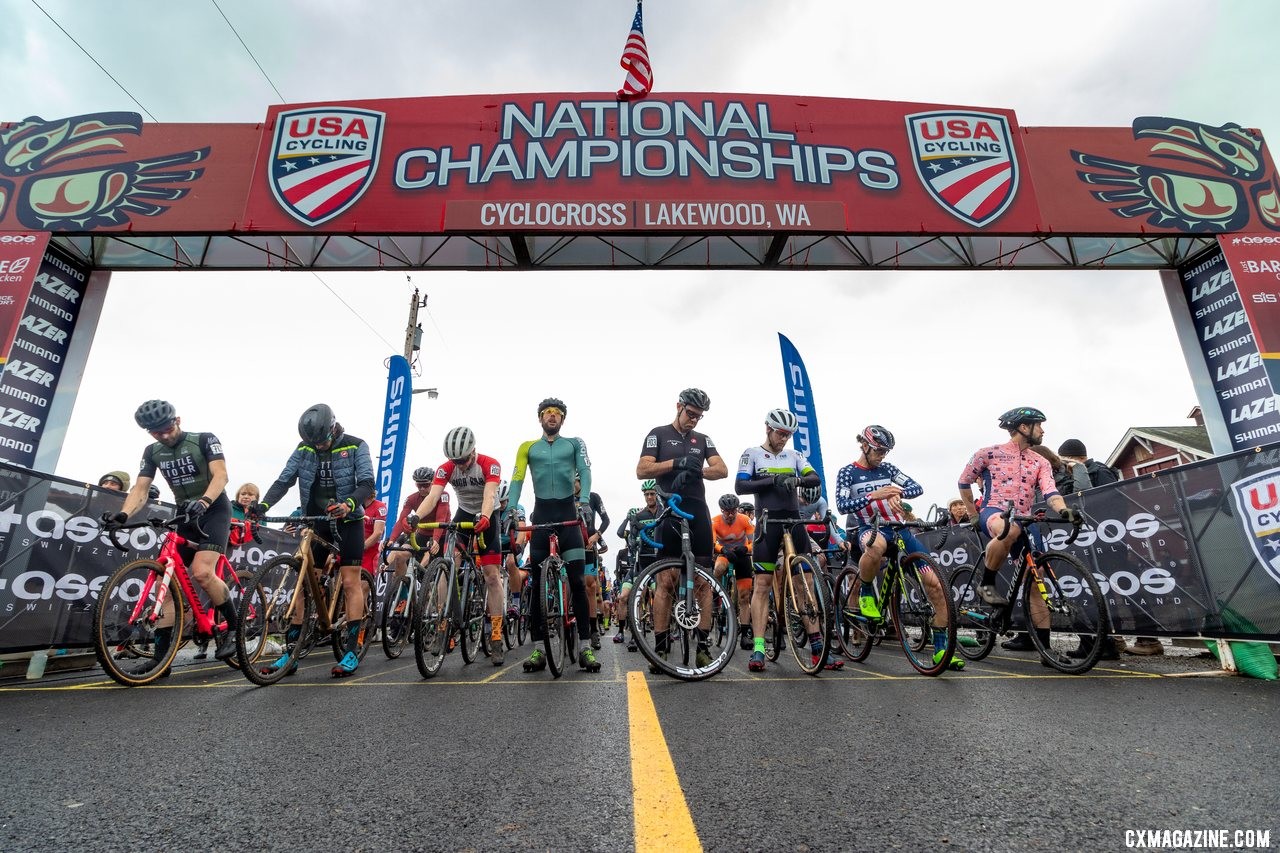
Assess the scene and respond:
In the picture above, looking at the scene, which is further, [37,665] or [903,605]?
[37,665]

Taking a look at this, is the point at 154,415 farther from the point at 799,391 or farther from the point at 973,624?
the point at 799,391

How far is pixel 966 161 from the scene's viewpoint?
995 centimetres

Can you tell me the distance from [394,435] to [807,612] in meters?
11.5

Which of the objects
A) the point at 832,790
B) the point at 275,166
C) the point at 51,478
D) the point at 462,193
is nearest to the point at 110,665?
the point at 51,478

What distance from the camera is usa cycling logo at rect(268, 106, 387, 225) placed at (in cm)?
937

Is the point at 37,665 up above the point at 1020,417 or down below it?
below

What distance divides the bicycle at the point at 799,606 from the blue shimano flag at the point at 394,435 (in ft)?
31.9

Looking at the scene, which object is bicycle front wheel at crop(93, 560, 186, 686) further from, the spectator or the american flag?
the american flag

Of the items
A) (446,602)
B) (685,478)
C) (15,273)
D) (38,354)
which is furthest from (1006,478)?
(15,273)

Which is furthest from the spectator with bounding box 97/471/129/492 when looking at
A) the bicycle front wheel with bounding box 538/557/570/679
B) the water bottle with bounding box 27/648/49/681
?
the bicycle front wheel with bounding box 538/557/570/679

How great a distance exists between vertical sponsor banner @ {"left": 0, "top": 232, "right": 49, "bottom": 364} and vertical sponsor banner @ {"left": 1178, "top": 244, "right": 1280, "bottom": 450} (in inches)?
741

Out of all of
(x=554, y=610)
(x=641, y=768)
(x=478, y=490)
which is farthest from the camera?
(x=478, y=490)

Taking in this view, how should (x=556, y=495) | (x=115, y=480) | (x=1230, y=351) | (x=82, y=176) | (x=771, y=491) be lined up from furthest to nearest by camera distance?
1. (x=1230, y=351)
2. (x=82, y=176)
3. (x=115, y=480)
4. (x=771, y=491)
5. (x=556, y=495)

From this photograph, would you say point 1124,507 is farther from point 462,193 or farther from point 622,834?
point 462,193
